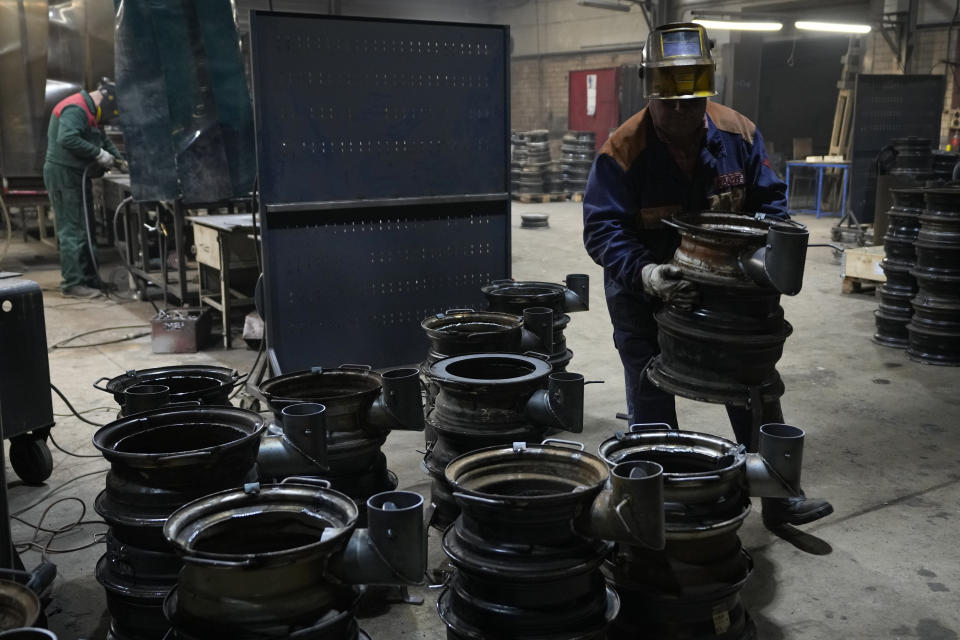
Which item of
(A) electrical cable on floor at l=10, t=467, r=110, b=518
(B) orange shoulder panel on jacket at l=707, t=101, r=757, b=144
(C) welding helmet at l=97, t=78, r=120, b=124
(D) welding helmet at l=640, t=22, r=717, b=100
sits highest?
(C) welding helmet at l=97, t=78, r=120, b=124

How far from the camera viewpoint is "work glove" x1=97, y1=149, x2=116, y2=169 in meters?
6.89

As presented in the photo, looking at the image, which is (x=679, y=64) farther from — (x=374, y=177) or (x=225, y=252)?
(x=225, y=252)

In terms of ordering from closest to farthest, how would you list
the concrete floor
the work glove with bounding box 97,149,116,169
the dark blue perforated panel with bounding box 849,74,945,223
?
the concrete floor < the work glove with bounding box 97,149,116,169 < the dark blue perforated panel with bounding box 849,74,945,223

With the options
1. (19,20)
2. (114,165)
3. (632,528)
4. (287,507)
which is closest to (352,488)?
(287,507)

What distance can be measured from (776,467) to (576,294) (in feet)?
5.78

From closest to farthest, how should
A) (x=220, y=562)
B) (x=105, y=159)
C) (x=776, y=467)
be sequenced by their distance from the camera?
(x=220, y=562) → (x=776, y=467) → (x=105, y=159)

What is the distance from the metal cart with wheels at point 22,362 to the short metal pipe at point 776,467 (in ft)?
7.98

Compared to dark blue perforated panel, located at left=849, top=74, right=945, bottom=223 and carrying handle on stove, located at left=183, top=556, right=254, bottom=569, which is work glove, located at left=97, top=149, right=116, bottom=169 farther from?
dark blue perforated panel, located at left=849, top=74, right=945, bottom=223

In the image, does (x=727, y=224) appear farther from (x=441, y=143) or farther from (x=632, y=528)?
(x=441, y=143)

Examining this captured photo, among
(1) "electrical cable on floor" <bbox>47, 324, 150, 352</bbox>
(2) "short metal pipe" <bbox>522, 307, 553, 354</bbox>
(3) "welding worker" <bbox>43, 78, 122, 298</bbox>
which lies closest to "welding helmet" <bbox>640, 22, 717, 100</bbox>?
(2) "short metal pipe" <bbox>522, 307, 553, 354</bbox>

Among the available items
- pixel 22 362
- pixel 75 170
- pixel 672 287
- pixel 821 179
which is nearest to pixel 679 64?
pixel 672 287

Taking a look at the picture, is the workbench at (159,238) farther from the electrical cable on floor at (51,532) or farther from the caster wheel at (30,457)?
the electrical cable on floor at (51,532)

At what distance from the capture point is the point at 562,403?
2473 mm

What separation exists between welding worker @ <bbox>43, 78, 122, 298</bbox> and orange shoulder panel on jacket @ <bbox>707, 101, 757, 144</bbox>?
5.46m
